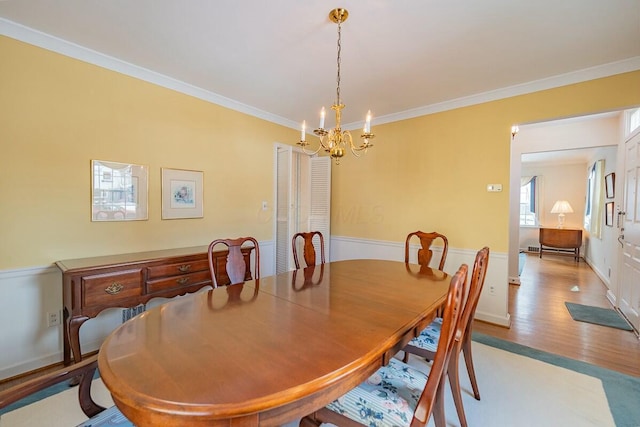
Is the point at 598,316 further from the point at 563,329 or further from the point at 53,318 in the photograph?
the point at 53,318

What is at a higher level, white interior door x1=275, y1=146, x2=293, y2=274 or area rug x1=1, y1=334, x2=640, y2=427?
white interior door x1=275, y1=146, x2=293, y2=274

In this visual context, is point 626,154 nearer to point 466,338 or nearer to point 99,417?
point 466,338

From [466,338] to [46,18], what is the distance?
3.68 metres

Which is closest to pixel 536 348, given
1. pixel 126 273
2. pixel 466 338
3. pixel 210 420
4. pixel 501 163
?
pixel 466 338

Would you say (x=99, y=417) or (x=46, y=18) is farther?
(x=46, y=18)

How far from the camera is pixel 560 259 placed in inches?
270

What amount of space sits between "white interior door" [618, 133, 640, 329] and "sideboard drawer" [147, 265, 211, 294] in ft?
14.4

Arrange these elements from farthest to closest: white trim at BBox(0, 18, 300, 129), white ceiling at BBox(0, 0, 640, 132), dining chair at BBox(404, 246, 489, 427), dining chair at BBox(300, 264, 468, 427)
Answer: white trim at BBox(0, 18, 300, 129), white ceiling at BBox(0, 0, 640, 132), dining chair at BBox(404, 246, 489, 427), dining chair at BBox(300, 264, 468, 427)

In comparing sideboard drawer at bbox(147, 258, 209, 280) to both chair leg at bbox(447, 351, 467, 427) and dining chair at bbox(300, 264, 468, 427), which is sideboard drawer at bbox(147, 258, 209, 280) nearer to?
dining chair at bbox(300, 264, 468, 427)

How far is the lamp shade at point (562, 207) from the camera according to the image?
7115mm

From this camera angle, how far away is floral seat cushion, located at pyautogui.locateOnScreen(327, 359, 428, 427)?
1.09 metres

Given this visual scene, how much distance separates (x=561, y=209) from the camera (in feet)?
23.5

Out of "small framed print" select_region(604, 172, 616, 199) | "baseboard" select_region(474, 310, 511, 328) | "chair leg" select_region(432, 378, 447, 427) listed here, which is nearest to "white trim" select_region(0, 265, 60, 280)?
"chair leg" select_region(432, 378, 447, 427)

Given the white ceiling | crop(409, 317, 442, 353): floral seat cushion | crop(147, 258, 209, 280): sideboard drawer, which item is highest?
the white ceiling
